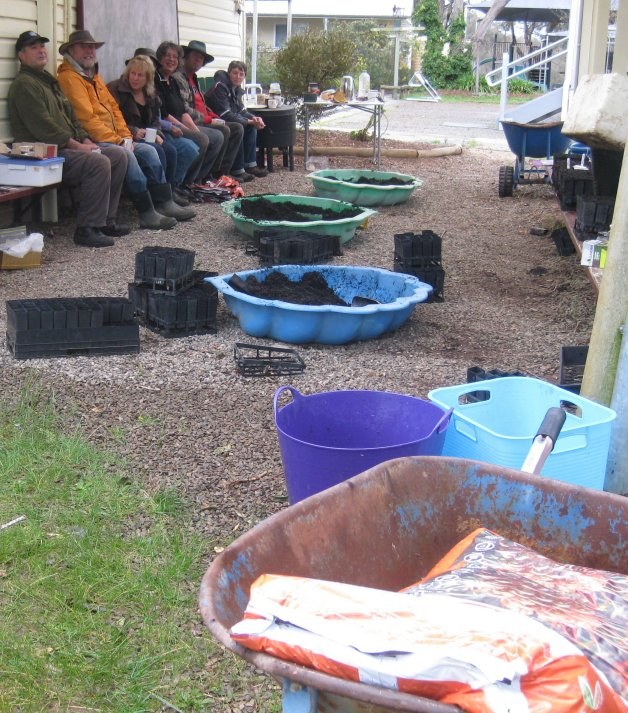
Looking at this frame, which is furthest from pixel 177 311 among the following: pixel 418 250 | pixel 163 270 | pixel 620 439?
pixel 620 439

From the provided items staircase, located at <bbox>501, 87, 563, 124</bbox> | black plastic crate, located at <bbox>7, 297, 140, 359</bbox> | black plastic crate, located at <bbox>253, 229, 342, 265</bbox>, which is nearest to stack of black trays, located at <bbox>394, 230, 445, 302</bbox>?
black plastic crate, located at <bbox>253, 229, 342, 265</bbox>

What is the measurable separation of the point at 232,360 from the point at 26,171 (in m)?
3.25

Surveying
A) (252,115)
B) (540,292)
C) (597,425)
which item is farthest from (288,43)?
(597,425)

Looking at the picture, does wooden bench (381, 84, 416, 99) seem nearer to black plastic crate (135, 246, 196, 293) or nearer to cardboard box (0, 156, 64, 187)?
cardboard box (0, 156, 64, 187)

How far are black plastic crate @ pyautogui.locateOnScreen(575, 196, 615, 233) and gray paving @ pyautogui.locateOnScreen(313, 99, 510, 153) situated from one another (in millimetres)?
9609

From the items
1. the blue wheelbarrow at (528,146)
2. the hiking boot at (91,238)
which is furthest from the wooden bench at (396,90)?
the hiking boot at (91,238)

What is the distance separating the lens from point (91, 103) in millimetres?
8664

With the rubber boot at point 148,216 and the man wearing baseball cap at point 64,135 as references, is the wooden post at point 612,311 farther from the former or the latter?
Answer: the rubber boot at point 148,216

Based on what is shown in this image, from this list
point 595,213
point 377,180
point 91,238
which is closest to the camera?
point 595,213

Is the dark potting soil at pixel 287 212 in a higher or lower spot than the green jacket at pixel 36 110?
lower

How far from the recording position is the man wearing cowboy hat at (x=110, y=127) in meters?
8.55

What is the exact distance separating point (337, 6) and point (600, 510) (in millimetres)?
40004

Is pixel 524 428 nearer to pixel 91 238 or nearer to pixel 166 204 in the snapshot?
pixel 91 238

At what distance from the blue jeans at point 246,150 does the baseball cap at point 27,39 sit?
163 inches
